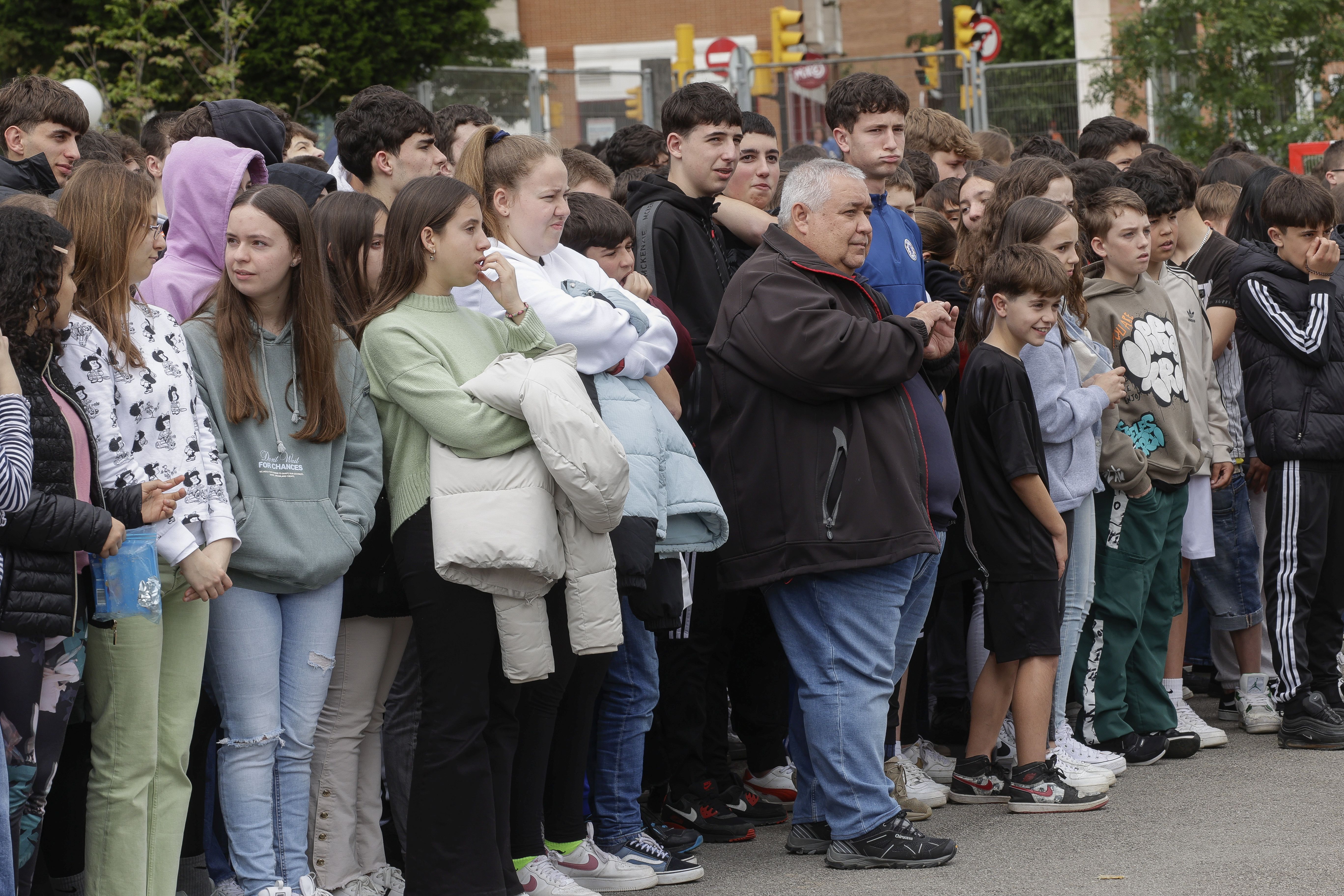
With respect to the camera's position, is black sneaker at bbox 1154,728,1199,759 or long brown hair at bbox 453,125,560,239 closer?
long brown hair at bbox 453,125,560,239

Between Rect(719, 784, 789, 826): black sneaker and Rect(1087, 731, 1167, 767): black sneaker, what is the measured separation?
145cm

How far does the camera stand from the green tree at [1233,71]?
1644 cm

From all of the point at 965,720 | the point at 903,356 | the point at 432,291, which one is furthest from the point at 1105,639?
the point at 432,291

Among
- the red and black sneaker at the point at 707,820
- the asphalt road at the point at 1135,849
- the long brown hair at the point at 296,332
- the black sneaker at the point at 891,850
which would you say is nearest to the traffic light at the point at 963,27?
the asphalt road at the point at 1135,849

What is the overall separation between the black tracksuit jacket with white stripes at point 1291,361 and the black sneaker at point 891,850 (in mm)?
2700

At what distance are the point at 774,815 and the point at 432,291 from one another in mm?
2531

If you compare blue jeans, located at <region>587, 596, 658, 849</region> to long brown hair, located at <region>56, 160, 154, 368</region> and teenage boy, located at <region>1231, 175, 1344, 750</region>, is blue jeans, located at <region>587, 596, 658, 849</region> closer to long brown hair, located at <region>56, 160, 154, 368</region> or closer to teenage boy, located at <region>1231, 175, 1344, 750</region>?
long brown hair, located at <region>56, 160, 154, 368</region>

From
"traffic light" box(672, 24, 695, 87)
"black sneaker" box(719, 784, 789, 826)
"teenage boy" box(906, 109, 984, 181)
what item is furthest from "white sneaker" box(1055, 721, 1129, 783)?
"traffic light" box(672, 24, 695, 87)

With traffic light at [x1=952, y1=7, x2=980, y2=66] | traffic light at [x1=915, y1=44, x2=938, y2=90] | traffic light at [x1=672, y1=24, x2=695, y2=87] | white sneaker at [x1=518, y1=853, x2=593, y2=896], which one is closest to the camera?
white sneaker at [x1=518, y1=853, x2=593, y2=896]

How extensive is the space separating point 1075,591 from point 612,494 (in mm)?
2488

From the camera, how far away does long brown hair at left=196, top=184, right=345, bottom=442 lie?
14.5 feet

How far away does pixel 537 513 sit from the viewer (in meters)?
4.40

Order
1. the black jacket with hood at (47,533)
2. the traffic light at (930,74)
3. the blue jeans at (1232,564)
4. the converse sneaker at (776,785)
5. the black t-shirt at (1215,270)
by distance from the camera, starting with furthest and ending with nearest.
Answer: the traffic light at (930,74), the blue jeans at (1232,564), the black t-shirt at (1215,270), the converse sneaker at (776,785), the black jacket with hood at (47,533)

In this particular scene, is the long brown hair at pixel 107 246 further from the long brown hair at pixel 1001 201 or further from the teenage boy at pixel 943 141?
the teenage boy at pixel 943 141
